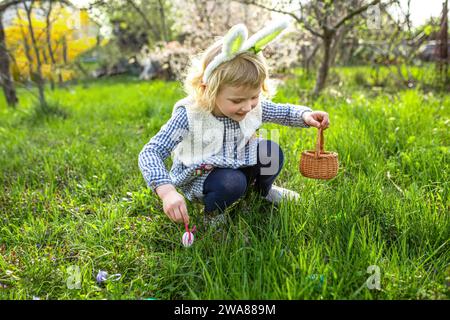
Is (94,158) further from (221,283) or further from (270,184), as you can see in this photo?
(221,283)

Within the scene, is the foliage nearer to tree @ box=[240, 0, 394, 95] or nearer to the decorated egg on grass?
tree @ box=[240, 0, 394, 95]

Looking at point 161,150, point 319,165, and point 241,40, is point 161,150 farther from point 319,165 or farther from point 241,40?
point 319,165

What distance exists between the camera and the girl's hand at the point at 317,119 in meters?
2.05

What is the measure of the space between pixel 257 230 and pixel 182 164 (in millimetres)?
556

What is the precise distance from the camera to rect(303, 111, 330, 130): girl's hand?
205 centimetres

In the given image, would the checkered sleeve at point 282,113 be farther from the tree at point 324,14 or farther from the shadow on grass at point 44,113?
the shadow on grass at point 44,113

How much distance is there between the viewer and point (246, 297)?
1330 millimetres

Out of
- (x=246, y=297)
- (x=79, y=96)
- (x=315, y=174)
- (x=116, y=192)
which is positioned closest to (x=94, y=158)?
(x=116, y=192)

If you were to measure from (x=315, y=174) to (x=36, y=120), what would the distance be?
412 centimetres

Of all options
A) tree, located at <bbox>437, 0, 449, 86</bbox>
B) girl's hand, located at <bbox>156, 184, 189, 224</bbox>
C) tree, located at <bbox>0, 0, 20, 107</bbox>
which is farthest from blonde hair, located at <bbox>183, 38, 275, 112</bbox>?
tree, located at <bbox>0, 0, 20, 107</bbox>

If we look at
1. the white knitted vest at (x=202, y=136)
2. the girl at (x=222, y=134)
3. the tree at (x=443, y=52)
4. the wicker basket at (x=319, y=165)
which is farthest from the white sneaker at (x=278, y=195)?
the tree at (x=443, y=52)

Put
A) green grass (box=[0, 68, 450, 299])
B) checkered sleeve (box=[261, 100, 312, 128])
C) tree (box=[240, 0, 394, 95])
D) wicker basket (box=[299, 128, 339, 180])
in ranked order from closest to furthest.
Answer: green grass (box=[0, 68, 450, 299]) → wicker basket (box=[299, 128, 339, 180]) → checkered sleeve (box=[261, 100, 312, 128]) → tree (box=[240, 0, 394, 95])

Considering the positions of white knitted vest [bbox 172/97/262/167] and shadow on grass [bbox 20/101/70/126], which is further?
shadow on grass [bbox 20/101/70/126]
